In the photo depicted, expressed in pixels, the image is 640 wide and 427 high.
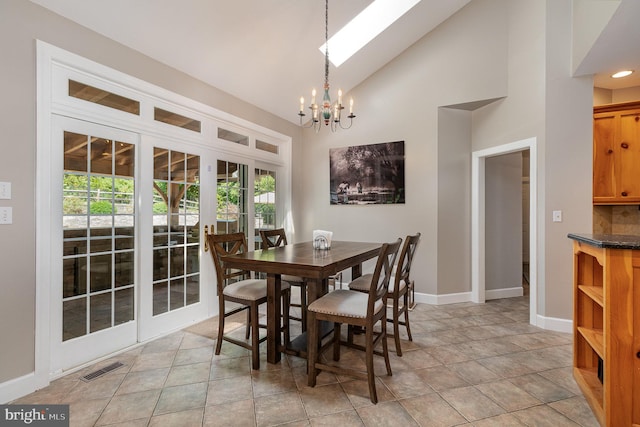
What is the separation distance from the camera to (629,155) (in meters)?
3.28

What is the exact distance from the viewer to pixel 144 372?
232 centimetres

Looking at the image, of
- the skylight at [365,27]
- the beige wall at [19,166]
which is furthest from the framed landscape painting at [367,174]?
the beige wall at [19,166]

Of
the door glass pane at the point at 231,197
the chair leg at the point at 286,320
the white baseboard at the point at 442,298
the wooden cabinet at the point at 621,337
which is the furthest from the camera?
the white baseboard at the point at 442,298

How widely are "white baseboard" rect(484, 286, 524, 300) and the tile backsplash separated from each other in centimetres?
141

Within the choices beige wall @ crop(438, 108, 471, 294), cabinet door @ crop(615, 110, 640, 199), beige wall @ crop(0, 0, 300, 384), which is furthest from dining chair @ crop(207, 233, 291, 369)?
cabinet door @ crop(615, 110, 640, 199)

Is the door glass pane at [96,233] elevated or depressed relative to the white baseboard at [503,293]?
elevated

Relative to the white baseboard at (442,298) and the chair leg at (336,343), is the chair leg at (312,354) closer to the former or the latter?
the chair leg at (336,343)

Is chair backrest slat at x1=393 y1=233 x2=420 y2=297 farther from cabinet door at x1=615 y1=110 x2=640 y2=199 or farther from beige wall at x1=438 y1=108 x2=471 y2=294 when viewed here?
cabinet door at x1=615 y1=110 x2=640 y2=199

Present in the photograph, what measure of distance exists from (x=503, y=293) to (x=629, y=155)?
2250mm

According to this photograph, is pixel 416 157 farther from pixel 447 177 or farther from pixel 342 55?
pixel 342 55

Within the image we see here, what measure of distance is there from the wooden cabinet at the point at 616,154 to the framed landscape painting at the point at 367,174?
2158 mm

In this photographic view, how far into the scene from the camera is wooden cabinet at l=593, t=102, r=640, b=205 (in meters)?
3.25

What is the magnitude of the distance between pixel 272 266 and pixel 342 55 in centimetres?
324

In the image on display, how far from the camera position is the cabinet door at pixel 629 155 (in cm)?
324
